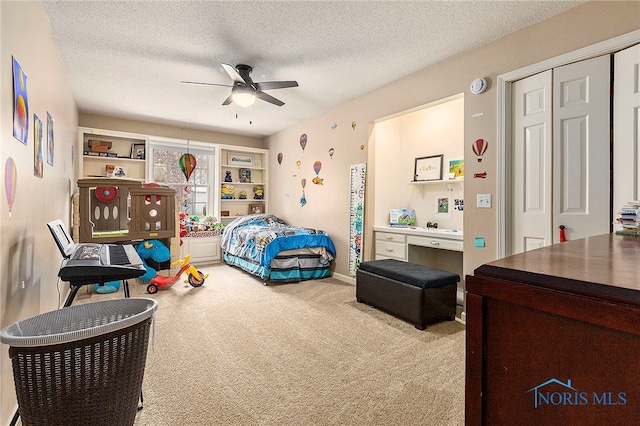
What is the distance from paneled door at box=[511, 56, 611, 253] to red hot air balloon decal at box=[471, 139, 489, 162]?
0.73 feet

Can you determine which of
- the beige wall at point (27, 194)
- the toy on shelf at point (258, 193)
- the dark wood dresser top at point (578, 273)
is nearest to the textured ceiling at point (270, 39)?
the beige wall at point (27, 194)

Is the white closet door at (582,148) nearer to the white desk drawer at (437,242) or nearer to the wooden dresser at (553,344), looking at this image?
the white desk drawer at (437,242)

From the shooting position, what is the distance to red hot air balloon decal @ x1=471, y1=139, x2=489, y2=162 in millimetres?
2811

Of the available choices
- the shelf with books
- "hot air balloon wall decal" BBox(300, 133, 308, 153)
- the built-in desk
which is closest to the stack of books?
the built-in desk

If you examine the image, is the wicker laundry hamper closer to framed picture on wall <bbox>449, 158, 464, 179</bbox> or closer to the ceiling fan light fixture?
the ceiling fan light fixture

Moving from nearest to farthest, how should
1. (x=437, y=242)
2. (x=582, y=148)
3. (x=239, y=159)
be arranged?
(x=582, y=148) → (x=437, y=242) → (x=239, y=159)

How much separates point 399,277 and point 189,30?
2.77 m

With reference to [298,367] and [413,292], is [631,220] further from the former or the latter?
[298,367]

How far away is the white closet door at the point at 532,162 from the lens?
247 centimetres

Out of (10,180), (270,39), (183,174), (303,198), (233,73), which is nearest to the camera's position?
(10,180)

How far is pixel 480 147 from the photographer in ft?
9.34

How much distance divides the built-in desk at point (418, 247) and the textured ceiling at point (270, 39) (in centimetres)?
177

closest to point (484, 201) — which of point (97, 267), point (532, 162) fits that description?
point (532, 162)

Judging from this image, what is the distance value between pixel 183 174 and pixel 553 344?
6055mm
